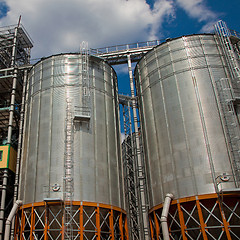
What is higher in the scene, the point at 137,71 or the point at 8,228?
the point at 137,71

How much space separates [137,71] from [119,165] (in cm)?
1190

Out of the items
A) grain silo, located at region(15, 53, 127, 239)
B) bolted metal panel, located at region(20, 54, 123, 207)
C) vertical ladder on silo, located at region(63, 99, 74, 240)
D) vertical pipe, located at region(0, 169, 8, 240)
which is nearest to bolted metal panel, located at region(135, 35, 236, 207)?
bolted metal panel, located at region(20, 54, 123, 207)

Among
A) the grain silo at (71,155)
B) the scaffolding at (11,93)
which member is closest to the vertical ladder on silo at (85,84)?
the grain silo at (71,155)

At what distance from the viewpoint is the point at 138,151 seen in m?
33.9

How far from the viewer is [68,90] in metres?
32.3

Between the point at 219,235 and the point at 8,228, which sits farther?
the point at 8,228

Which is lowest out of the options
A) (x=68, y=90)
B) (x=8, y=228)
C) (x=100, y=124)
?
(x=8, y=228)

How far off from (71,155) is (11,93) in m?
15.2

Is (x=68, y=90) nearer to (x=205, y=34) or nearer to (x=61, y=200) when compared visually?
(x=61, y=200)

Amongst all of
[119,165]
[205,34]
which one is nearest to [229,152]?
[119,165]

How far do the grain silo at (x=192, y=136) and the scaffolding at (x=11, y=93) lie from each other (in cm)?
1546

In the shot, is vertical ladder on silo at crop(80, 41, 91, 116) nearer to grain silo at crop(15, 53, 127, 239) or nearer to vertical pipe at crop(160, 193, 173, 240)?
grain silo at crop(15, 53, 127, 239)

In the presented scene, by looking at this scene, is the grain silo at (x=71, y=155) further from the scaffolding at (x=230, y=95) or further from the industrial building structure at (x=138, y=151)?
the scaffolding at (x=230, y=95)

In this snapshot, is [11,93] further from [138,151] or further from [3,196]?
[138,151]
